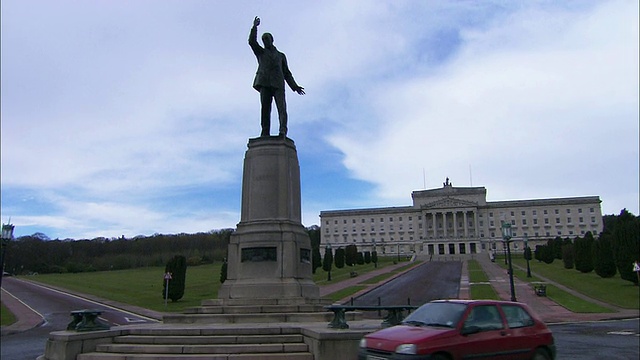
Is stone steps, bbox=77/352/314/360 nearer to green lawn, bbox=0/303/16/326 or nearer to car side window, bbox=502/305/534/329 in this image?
car side window, bbox=502/305/534/329

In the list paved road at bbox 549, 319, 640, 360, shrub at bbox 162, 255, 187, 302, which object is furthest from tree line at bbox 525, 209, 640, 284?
shrub at bbox 162, 255, 187, 302

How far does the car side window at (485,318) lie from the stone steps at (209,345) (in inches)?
131

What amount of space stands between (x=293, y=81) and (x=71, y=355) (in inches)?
456

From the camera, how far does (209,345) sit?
34.7 ft

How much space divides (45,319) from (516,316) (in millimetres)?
29889

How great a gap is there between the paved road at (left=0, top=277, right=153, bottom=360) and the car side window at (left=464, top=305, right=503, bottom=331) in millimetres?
12863

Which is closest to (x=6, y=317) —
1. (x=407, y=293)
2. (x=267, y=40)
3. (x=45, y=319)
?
(x=45, y=319)

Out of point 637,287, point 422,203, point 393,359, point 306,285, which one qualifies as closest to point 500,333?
point 393,359

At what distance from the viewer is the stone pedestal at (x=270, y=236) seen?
14766 mm

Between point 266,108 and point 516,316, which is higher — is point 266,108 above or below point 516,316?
above

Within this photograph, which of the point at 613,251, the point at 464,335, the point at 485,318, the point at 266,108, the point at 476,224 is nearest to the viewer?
the point at 464,335

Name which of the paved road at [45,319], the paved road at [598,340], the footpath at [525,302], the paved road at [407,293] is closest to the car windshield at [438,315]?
the paved road at [598,340]

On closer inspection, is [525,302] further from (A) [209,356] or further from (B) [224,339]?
(A) [209,356]

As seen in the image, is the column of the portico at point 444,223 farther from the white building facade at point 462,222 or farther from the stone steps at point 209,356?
the stone steps at point 209,356
